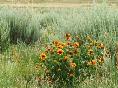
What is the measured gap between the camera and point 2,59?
729 centimetres

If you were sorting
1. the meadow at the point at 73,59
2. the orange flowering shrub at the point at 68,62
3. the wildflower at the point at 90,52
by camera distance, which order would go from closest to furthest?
the meadow at the point at 73,59 → the orange flowering shrub at the point at 68,62 → the wildflower at the point at 90,52

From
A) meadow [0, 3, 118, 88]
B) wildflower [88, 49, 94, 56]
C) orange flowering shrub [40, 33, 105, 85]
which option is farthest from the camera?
wildflower [88, 49, 94, 56]

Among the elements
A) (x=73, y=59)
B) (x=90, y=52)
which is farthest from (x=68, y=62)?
(x=90, y=52)

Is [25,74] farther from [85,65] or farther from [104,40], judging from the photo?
[104,40]

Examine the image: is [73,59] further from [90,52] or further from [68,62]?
[90,52]

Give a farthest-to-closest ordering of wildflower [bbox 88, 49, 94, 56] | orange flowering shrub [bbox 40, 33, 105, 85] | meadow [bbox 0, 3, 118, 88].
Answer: wildflower [bbox 88, 49, 94, 56] < orange flowering shrub [bbox 40, 33, 105, 85] < meadow [bbox 0, 3, 118, 88]

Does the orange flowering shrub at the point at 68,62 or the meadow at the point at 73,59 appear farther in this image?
the orange flowering shrub at the point at 68,62

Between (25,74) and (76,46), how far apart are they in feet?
3.22

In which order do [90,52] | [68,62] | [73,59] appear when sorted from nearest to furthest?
[68,62] → [73,59] → [90,52]

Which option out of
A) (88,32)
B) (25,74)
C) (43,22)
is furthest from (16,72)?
(43,22)

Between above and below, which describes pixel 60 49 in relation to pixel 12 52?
above

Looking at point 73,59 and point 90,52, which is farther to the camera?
point 90,52

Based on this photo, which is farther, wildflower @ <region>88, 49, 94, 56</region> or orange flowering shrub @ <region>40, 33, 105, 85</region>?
wildflower @ <region>88, 49, 94, 56</region>

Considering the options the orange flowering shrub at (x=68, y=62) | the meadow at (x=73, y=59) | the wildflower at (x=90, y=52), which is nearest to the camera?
the meadow at (x=73, y=59)
